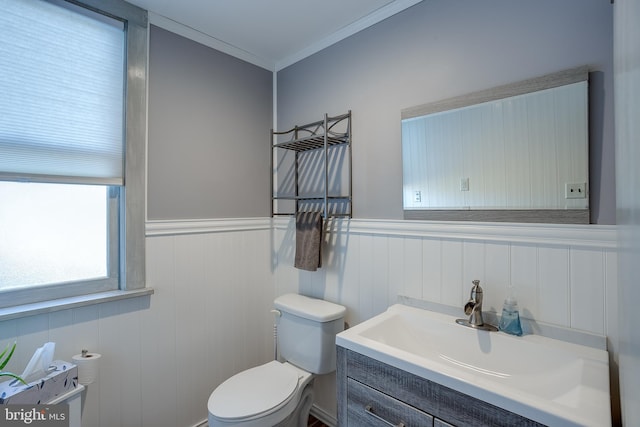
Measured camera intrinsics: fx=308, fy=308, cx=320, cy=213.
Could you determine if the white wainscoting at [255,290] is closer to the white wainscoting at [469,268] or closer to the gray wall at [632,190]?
the white wainscoting at [469,268]

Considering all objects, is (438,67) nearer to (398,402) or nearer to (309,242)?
(309,242)

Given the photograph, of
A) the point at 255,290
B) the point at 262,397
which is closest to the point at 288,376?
the point at 262,397

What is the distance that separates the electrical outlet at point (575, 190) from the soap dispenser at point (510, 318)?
42 centimetres

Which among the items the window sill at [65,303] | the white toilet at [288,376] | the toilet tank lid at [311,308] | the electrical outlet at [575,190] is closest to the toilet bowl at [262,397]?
the white toilet at [288,376]

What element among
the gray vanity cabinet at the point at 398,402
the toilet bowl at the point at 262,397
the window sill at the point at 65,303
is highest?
the window sill at the point at 65,303

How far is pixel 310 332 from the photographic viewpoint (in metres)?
1.66

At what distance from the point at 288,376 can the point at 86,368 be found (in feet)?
2.98

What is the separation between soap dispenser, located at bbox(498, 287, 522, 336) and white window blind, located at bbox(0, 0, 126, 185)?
1822 mm

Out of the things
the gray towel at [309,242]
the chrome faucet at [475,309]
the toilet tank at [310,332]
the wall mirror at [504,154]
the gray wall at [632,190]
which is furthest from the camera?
the gray towel at [309,242]

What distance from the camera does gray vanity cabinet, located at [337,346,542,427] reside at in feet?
2.73

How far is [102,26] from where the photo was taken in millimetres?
1491

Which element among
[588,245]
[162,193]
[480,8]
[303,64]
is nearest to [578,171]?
[588,245]

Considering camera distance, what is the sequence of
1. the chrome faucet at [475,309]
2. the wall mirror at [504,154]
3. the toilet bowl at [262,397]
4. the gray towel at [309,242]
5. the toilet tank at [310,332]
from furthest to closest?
the gray towel at [309,242] < the toilet tank at [310,332] < the toilet bowl at [262,397] < the chrome faucet at [475,309] < the wall mirror at [504,154]

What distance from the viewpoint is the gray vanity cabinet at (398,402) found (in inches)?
32.8
